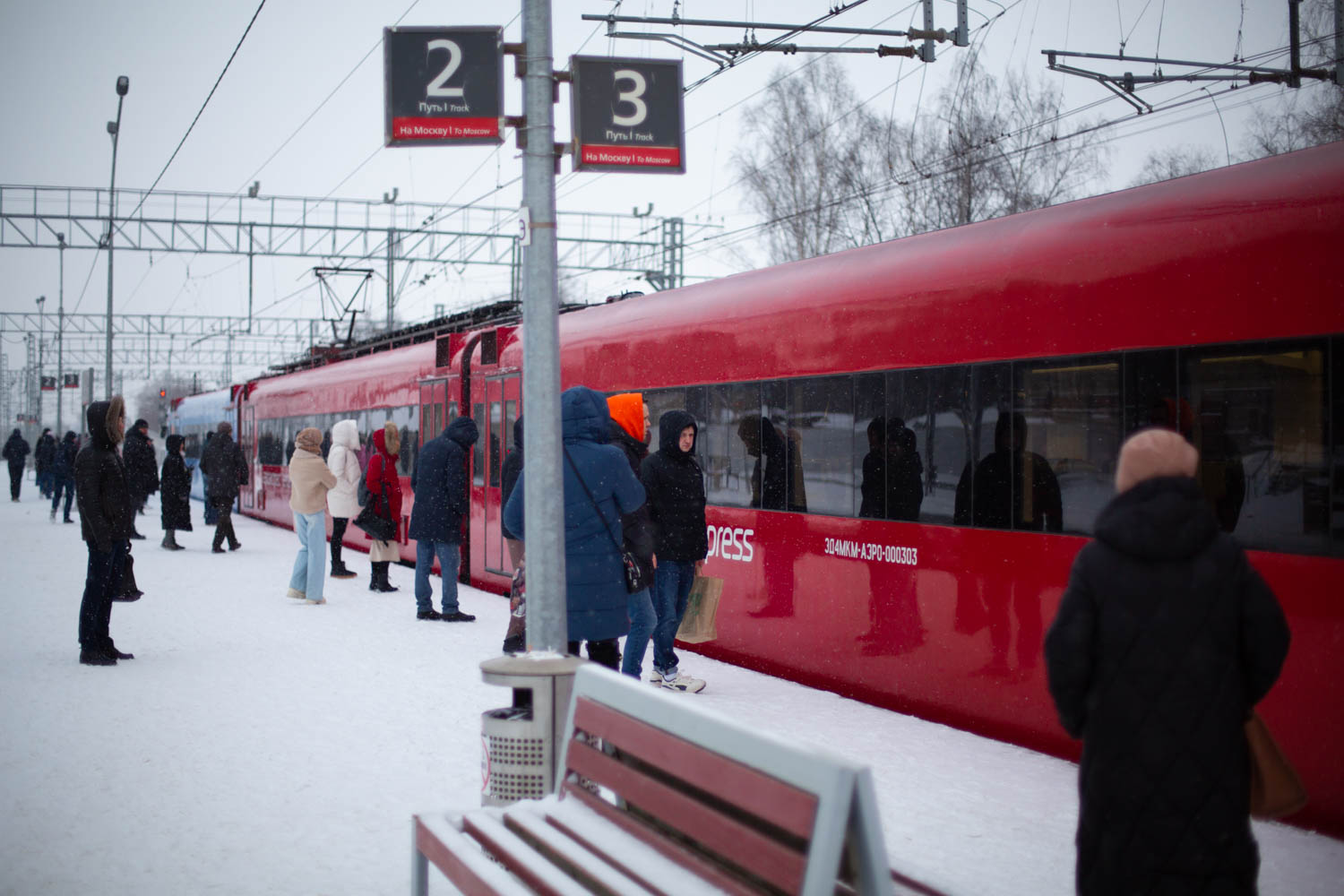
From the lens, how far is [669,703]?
9.89 feet

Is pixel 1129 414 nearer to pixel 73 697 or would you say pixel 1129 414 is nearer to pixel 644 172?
pixel 644 172

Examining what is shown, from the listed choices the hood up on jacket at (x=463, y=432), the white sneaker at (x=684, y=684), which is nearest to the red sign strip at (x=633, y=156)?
the white sneaker at (x=684, y=684)

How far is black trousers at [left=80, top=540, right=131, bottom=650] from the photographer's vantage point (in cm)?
841

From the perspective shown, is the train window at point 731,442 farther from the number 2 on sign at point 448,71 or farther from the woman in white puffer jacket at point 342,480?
the woman in white puffer jacket at point 342,480

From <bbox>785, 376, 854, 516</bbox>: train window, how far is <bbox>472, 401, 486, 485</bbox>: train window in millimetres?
6058

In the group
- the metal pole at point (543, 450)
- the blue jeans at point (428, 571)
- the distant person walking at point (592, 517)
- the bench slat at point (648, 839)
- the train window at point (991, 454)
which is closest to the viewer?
the bench slat at point (648, 839)

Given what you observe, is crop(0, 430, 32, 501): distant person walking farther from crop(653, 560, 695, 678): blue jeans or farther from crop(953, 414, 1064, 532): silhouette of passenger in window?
crop(953, 414, 1064, 532): silhouette of passenger in window

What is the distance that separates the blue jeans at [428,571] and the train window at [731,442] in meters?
2.76

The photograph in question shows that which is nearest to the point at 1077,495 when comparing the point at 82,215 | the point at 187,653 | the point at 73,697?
the point at 73,697

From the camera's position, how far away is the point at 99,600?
8508 millimetres

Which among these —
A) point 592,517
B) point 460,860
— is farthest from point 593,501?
point 460,860

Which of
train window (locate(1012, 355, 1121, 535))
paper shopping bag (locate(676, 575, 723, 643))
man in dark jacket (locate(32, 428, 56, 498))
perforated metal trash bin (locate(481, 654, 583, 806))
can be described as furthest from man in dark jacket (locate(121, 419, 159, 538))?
man in dark jacket (locate(32, 428, 56, 498))

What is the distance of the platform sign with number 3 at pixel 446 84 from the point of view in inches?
198

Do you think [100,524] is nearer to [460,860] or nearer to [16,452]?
[460,860]
